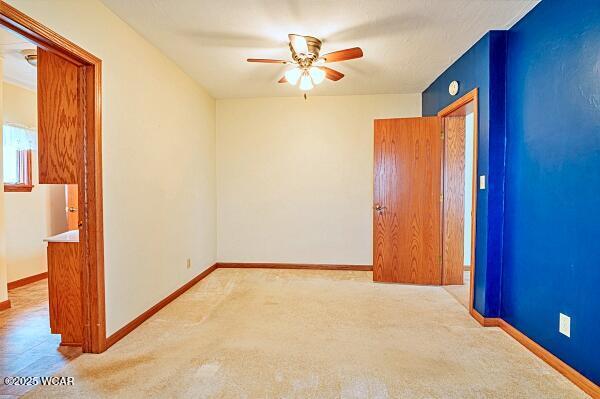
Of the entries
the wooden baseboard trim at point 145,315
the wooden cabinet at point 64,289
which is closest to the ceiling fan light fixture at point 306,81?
the wooden cabinet at point 64,289

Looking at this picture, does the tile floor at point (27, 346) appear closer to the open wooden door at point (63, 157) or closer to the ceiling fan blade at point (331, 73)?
the open wooden door at point (63, 157)

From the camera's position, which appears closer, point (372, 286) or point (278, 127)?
point (372, 286)

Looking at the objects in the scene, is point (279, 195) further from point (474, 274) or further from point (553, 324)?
point (553, 324)

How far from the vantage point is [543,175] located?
7.63 feet

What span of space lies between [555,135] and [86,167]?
10.5ft

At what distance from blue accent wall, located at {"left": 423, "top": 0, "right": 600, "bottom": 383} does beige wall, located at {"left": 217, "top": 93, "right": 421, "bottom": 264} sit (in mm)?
1829

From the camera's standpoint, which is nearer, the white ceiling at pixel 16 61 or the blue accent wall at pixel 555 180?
the blue accent wall at pixel 555 180

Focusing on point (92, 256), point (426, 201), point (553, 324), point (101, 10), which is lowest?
point (553, 324)

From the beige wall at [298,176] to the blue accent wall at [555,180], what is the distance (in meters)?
2.21

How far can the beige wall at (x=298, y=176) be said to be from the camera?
190 inches

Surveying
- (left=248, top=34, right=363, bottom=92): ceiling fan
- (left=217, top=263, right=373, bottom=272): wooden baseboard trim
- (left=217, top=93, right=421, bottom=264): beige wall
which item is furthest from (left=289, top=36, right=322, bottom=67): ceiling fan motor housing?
(left=217, top=263, right=373, bottom=272): wooden baseboard trim

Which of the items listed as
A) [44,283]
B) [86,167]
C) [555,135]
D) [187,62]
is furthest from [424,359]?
[44,283]

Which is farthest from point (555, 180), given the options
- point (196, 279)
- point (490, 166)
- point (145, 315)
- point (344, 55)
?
point (196, 279)

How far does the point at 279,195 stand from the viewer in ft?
16.3
